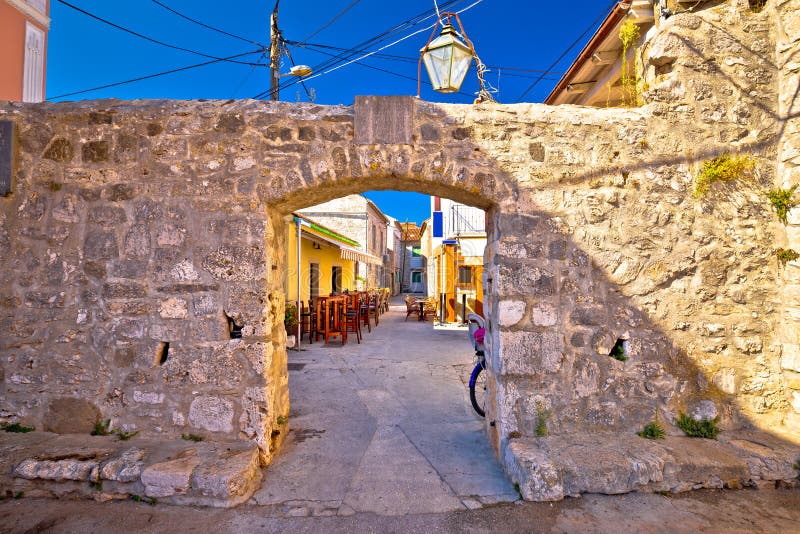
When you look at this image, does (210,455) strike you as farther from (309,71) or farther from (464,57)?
(309,71)

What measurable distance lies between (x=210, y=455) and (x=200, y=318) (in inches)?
38.7

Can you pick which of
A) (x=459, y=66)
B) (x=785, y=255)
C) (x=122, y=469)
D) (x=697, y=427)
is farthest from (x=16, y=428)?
(x=785, y=255)

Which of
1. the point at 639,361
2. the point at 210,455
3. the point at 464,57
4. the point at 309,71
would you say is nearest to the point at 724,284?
the point at 639,361

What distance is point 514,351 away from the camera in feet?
9.69

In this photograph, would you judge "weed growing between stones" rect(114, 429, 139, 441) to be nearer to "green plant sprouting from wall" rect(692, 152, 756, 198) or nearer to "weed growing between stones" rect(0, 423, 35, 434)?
"weed growing between stones" rect(0, 423, 35, 434)

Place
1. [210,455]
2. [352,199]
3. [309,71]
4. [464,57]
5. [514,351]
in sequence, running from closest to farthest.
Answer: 1. [210,455]
2. [514,351]
3. [464,57]
4. [309,71]
5. [352,199]

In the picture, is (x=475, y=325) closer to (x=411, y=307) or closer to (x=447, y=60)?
(x=447, y=60)

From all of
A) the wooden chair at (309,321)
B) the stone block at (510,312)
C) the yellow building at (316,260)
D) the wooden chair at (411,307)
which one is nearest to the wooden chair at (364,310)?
the yellow building at (316,260)

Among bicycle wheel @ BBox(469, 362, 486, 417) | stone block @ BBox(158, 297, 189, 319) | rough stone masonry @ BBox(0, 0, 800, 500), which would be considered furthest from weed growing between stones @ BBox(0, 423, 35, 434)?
bicycle wheel @ BBox(469, 362, 486, 417)

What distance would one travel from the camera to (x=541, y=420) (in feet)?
9.67

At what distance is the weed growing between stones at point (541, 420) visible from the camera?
9.63 ft

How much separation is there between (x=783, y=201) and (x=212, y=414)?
474 cm

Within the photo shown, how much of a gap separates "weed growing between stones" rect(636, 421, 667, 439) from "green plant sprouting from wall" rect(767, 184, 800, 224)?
1911 millimetres

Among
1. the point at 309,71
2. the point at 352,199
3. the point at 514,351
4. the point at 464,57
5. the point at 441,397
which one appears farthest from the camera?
the point at 352,199
